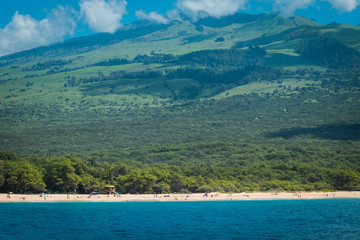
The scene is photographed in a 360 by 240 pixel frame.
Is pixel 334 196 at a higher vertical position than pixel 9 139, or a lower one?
lower

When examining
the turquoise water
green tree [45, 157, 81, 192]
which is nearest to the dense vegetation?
green tree [45, 157, 81, 192]

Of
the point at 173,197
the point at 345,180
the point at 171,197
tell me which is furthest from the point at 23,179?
the point at 345,180

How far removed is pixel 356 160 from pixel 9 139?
126657 mm

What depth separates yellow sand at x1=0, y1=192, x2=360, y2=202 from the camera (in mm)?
94625

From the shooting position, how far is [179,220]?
7194 cm

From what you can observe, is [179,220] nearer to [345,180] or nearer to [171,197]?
[171,197]

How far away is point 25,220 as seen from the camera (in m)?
67.8

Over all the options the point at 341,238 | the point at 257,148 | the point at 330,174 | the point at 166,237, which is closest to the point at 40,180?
the point at 166,237

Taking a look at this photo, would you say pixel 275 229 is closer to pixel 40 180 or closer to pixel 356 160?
pixel 40 180

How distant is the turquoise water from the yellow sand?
12.8ft

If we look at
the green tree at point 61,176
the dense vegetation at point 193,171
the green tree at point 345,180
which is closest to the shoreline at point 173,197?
the green tree at point 61,176

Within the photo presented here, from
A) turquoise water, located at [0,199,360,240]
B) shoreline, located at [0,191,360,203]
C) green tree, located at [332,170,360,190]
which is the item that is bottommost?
turquoise water, located at [0,199,360,240]

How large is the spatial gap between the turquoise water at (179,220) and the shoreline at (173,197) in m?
3.80

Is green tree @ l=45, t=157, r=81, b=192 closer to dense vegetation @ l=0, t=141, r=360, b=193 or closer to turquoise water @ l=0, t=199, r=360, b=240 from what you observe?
dense vegetation @ l=0, t=141, r=360, b=193
